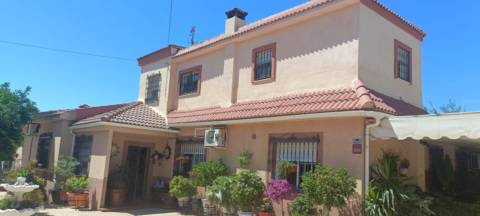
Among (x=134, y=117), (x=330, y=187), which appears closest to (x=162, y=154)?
(x=134, y=117)

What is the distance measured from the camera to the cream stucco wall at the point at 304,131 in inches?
483

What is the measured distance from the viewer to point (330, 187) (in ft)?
37.4

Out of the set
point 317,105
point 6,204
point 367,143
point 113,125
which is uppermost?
point 317,105

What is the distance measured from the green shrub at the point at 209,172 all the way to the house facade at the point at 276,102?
1.84 ft

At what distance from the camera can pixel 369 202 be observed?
1128 cm

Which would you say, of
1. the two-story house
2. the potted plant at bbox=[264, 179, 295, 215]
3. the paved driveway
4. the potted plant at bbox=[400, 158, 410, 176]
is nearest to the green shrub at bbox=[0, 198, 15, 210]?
the paved driveway

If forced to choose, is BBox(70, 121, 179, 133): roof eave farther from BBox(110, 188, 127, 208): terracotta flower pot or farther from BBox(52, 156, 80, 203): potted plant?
BBox(110, 188, 127, 208): terracotta flower pot

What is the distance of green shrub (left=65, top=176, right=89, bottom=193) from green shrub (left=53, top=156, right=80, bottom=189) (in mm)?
815

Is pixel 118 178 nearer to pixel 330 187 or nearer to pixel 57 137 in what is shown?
pixel 57 137

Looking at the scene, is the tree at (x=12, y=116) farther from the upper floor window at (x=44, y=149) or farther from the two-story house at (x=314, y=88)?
the two-story house at (x=314, y=88)

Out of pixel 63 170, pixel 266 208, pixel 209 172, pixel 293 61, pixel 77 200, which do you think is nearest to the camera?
pixel 266 208

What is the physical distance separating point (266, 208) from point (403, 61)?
861cm

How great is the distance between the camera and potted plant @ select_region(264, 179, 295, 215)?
13.3 metres

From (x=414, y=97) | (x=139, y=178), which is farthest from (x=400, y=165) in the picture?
(x=139, y=178)
